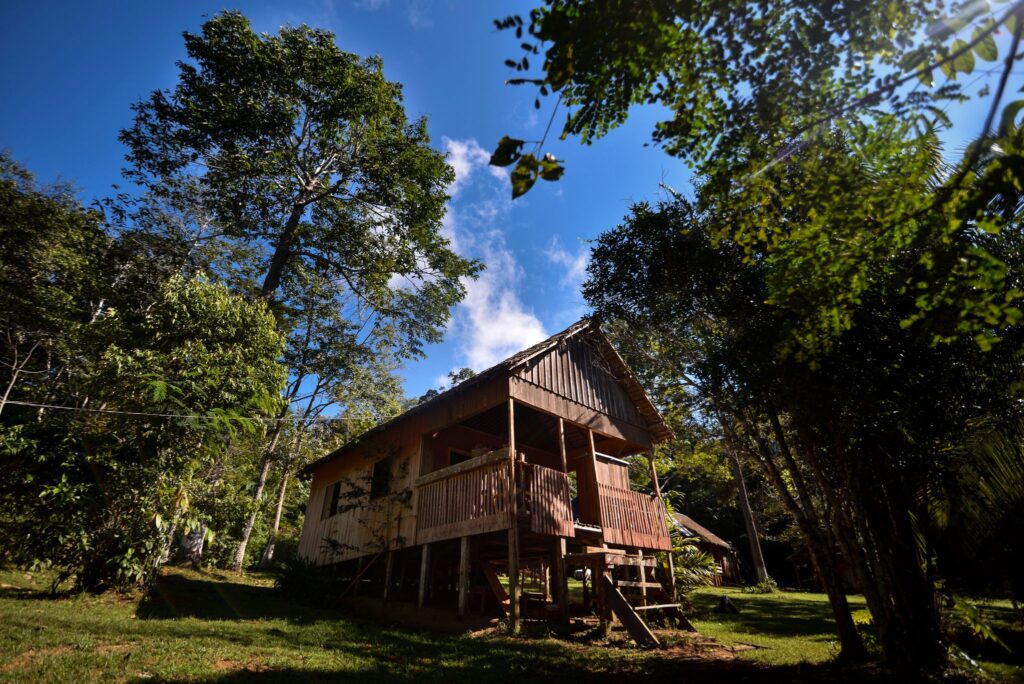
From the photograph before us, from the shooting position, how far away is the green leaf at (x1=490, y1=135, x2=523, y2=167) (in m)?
2.10

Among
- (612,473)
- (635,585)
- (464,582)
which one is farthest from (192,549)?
(635,585)

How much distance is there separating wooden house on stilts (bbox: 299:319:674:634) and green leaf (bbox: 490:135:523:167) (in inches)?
334

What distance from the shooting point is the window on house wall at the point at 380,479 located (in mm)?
14211

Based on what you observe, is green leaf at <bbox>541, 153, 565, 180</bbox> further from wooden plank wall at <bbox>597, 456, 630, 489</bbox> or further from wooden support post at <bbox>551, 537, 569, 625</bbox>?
wooden plank wall at <bbox>597, 456, 630, 489</bbox>

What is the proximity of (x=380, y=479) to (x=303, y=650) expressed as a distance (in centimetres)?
748

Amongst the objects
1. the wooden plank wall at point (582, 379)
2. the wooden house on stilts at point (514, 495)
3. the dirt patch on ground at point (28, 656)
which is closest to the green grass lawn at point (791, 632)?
the wooden house on stilts at point (514, 495)

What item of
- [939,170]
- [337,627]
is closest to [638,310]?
[939,170]

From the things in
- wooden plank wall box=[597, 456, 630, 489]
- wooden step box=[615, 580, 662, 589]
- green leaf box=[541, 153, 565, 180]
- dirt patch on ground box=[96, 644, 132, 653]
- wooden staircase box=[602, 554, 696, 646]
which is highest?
wooden plank wall box=[597, 456, 630, 489]

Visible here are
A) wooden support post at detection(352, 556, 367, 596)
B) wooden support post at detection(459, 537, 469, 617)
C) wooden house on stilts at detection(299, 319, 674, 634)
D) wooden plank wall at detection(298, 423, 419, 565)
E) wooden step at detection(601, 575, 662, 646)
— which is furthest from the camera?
wooden support post at detection(352, 556, 367, 596)

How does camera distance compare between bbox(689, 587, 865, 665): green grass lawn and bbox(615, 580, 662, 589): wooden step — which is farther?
bbox(615, 580, 662, 589): wooden step

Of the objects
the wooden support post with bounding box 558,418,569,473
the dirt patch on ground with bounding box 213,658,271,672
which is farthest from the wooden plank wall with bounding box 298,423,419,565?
the dirt patch on ground with bounding box 213,658,271,672

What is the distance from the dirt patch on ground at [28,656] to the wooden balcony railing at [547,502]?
714 centimetres

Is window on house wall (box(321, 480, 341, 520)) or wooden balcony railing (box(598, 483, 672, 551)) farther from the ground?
window on house wall (box(321, 480, 341, 520))

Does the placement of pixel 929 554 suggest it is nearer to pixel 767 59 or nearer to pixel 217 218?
pixel 767 59
